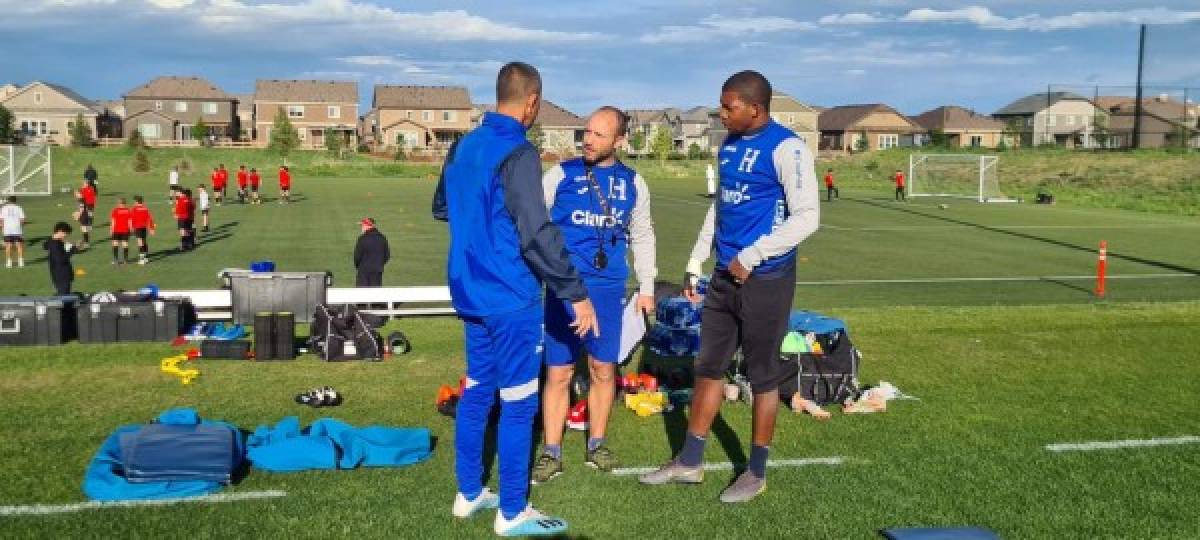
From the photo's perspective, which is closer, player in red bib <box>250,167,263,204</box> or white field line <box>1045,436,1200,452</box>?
white field line <box>1045,436,1200,452</box>

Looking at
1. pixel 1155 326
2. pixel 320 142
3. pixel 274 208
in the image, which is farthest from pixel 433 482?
pixel 320 142

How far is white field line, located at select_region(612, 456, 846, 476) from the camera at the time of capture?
6562mm

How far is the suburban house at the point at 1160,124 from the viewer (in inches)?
2350

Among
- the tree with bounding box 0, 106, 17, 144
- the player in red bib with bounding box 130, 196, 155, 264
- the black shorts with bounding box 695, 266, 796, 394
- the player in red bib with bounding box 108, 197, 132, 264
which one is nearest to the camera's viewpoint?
the black shorts with bounding box 695, 266, 796, 394

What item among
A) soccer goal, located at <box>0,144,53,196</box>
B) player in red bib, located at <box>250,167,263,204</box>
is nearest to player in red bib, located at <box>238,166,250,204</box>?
player in red bib, located at <box>250,167,263,204</box>

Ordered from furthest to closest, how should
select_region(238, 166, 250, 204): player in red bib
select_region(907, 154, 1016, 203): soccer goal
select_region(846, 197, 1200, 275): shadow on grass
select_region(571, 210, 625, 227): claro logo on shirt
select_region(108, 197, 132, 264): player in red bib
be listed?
select_region(907, 154, 1016, 203): soccer goal < select_region(238, 166, 250, 204): player in red bib < select_region(846, 197, 1200, 275): shadow on grass < select_region(108, 197, 132, 264): player in red bib < select_region(571, 210, 625, 227): claro logo on shirt

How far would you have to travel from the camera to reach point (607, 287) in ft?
21.7

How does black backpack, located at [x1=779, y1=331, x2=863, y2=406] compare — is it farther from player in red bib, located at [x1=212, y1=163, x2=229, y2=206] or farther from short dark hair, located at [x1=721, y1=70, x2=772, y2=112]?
player in red bib, located at [x1=212, y1=163, x2=229, y2=206]

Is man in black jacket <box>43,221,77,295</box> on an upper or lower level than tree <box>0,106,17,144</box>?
lower

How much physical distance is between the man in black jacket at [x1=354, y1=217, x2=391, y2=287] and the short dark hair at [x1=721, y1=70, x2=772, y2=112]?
10602mm

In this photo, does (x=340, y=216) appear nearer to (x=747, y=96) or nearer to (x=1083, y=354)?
(x=1083, y=354)

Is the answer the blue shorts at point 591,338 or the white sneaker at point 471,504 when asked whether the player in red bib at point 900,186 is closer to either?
the blue shorts at point 591,338

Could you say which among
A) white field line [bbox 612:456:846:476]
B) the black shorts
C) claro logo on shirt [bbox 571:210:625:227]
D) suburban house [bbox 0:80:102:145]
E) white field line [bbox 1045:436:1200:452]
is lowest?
white field line [bbox 612:456:846:476]

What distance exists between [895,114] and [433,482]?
13320cm
